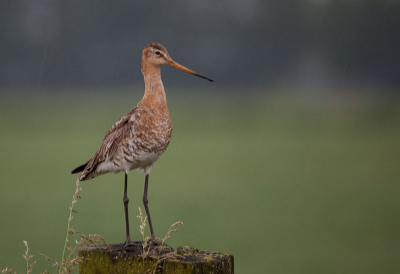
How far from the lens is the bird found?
476cm

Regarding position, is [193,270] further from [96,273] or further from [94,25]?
[94,25]

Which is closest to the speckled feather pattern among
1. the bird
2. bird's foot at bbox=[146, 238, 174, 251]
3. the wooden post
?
the bird

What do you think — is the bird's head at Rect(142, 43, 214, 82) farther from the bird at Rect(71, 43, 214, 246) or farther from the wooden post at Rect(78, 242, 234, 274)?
the wooden post at Rect(78, 242, 234, 274)

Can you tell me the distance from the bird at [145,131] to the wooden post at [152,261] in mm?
956

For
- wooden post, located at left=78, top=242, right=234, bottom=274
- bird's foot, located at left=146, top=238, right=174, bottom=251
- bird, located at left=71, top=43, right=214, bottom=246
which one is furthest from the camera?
bird, located at left=71, top=43, right=214, bottom=246

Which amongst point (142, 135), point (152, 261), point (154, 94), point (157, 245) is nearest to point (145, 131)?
point (142, 135)

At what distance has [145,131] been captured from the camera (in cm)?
475

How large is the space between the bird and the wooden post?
956mm

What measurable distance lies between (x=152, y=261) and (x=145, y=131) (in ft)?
4.73

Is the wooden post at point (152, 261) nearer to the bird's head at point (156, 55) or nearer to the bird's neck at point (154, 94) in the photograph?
the bird's neck at point (154, 94)

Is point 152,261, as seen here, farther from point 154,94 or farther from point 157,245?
point 154,94

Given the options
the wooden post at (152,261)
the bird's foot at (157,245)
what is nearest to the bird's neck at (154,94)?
the bird's foot at (157,245)

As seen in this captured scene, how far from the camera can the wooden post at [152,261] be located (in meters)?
3.47

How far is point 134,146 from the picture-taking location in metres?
4.77
